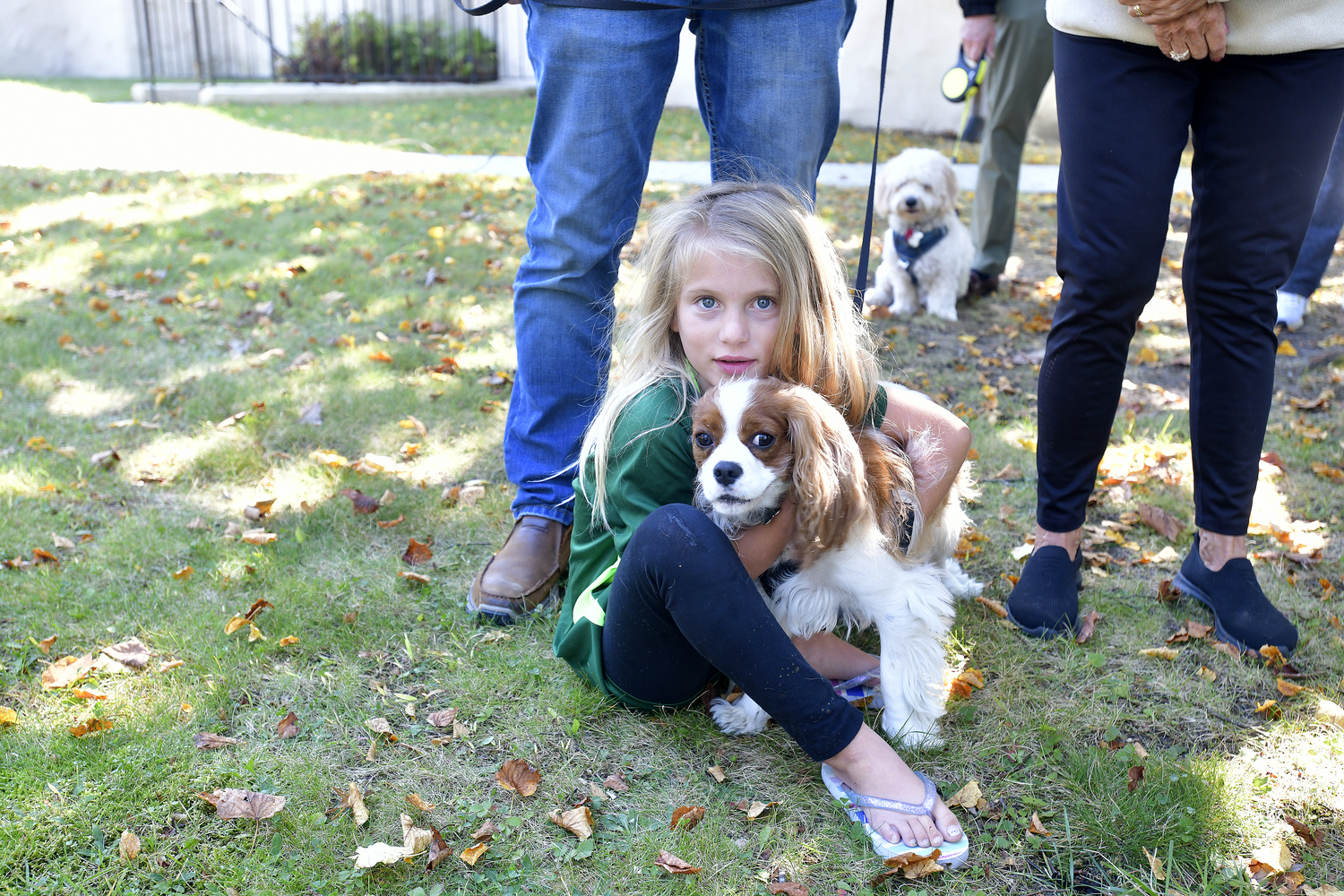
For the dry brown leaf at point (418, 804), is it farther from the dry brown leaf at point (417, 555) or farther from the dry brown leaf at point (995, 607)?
the dry brown leaf at point (995, 607)

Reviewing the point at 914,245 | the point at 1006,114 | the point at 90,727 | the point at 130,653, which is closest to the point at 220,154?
the point at 914,245

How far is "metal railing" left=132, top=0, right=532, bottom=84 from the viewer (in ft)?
50.1

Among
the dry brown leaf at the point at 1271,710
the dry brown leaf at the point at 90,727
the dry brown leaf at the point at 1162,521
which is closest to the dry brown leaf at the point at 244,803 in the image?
the dry brown leaf at the point at 90,727

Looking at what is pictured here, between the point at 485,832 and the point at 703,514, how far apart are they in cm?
82

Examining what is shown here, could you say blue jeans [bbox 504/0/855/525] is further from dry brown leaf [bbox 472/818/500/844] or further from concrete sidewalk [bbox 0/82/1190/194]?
concrete sidewalk [bbox 0/82/1190/194]

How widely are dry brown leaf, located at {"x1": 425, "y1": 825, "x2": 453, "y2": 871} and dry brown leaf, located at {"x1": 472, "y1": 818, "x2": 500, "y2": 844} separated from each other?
0.06 meters

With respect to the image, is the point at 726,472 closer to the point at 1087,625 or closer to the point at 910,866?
the point at 910,866

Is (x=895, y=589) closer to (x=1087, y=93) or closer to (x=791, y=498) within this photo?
(x=791, y=498)

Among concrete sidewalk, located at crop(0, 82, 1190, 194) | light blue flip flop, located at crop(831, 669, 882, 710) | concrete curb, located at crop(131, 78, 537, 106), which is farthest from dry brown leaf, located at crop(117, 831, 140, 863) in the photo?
concrete curb, located at crop(131, 78, 537, 106)

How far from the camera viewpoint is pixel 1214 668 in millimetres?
2520

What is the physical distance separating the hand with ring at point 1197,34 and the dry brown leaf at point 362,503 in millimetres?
2731

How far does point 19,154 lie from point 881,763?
10.5 metres

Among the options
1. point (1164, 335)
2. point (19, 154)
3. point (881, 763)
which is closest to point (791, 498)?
point (881, 763)

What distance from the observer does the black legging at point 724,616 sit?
1.96m
